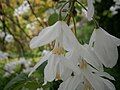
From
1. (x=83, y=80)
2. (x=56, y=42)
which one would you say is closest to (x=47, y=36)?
(x=56, y=42)

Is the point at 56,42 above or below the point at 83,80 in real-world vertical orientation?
above

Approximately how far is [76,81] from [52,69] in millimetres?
62

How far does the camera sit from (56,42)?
2.74 ft

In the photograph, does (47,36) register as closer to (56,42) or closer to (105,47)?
(56,42)

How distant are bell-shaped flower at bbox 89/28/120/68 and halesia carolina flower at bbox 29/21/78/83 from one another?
0.06 meters

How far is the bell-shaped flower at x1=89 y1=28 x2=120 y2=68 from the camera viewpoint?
850mm

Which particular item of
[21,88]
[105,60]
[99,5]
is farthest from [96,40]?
[99,5]

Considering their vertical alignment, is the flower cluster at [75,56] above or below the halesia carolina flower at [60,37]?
below

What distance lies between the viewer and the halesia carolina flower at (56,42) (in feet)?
2.69

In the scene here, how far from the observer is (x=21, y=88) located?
1.15 metres

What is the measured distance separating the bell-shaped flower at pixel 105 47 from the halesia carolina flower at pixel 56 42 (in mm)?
63

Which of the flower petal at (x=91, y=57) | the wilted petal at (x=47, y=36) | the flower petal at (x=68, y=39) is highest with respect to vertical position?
the wilted petal at (x=47, y=36)

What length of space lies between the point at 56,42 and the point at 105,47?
0.12 meters

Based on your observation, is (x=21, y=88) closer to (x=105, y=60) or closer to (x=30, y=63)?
(x=105, y=60)
